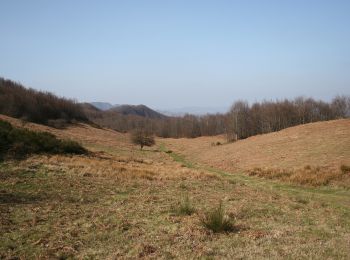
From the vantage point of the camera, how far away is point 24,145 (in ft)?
78.5

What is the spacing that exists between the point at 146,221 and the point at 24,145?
1604cm

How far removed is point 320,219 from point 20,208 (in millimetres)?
9969

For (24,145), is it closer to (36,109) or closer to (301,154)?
(301,154)

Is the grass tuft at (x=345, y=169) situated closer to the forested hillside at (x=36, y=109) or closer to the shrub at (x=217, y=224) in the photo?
the shrub at (x=217, y=224)

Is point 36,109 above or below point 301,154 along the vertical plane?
above

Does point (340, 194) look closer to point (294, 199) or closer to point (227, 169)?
point (294, 199)

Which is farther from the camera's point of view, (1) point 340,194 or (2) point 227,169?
(2) point 227,169

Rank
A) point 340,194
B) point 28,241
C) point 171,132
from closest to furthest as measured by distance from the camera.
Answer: point 28,241 → point 340,194 → point 171,132

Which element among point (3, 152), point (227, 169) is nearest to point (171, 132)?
point (227, 169)

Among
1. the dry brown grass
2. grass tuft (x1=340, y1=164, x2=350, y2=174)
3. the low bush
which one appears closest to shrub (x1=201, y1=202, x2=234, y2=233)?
the low bush

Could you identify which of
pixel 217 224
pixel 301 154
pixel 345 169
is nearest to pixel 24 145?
pixel 217 224

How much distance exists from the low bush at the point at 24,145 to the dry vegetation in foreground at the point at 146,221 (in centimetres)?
491

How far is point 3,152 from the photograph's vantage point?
22.0 m

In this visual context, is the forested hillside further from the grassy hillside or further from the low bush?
the low bush
